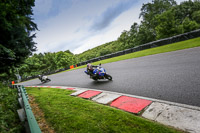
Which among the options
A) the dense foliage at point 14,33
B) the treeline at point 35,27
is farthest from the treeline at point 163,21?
the dense foliage at point 14,33

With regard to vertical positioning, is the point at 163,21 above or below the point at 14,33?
above

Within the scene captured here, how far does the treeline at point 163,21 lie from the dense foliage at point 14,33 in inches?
1389

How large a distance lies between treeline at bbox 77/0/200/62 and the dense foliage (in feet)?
116

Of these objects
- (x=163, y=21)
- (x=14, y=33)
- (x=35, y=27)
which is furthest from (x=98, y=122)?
(x=163, y=21)

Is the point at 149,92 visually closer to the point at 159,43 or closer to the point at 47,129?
the point at 47,129

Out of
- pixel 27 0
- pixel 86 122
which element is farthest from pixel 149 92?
pixel 27 0

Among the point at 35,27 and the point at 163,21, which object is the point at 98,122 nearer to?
the point at 35,27

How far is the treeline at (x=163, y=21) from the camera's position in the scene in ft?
107

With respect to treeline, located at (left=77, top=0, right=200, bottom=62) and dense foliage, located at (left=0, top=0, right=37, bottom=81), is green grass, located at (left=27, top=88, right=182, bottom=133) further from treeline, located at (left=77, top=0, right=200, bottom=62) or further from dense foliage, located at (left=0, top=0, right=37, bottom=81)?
treeline, located at (left=77, top=0, right=200, bottom=62)

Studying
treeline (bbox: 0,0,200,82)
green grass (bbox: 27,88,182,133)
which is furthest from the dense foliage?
green grass (bbox: 27,88,182,133)

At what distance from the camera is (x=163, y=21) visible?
110ft

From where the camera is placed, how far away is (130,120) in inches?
109

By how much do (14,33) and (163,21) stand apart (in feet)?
125

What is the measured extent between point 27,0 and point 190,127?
9.06 metres
